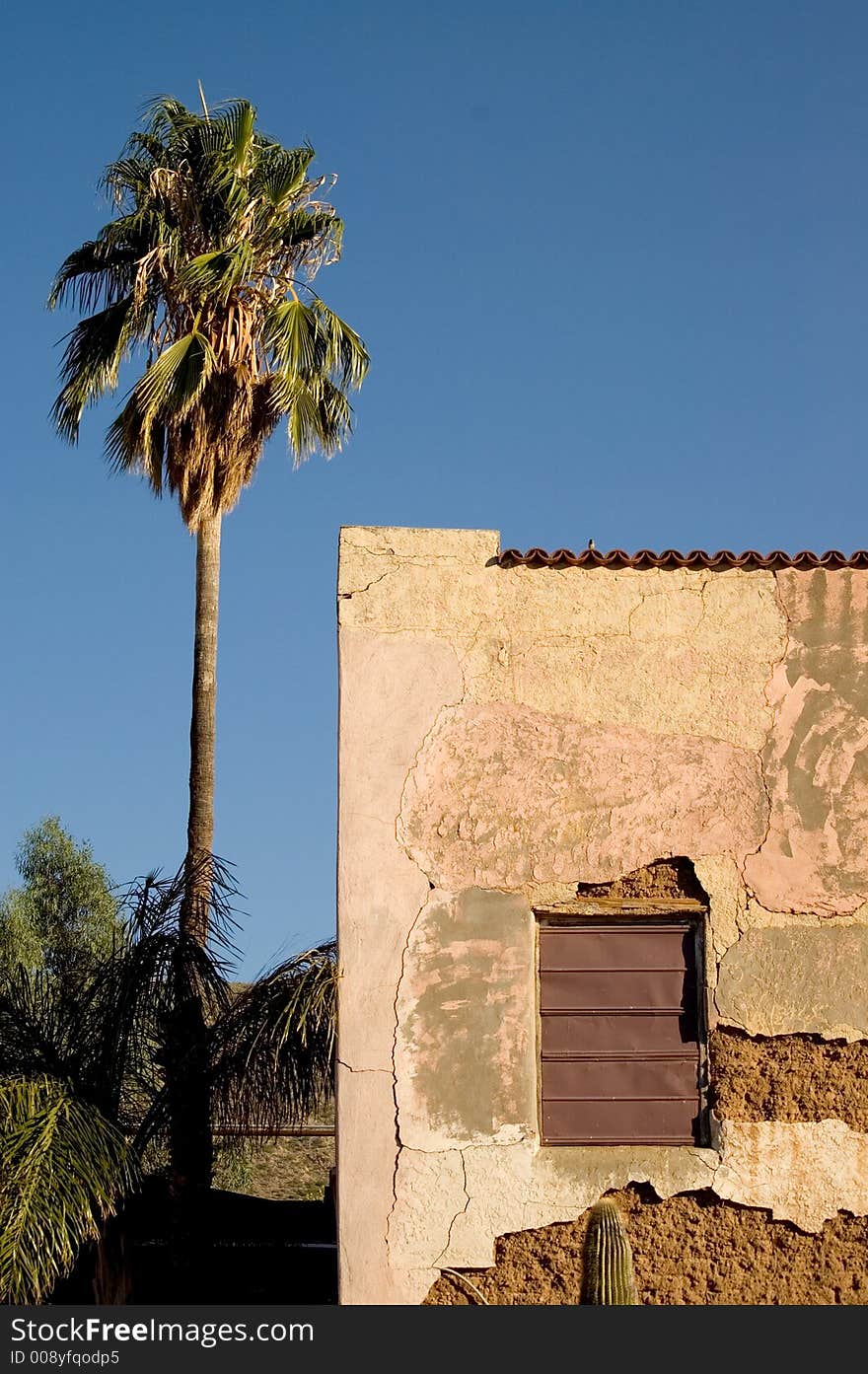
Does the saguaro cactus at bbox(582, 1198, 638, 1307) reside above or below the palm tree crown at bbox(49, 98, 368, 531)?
below

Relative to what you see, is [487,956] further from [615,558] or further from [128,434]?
[128,434]

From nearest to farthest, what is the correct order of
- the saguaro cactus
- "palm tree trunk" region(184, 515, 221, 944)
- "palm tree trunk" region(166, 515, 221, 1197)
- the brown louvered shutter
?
the saguaro cactus, the brown louvered shutter, "palm tree trunk" region(166, 515, 221, 1197), "palm tree trunk" region(184, 515, 221, 944)

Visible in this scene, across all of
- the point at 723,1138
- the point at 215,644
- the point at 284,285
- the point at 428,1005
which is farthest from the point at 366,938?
the point at 284,285

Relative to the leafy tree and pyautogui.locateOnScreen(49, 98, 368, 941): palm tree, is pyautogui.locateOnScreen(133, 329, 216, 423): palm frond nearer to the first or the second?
pyautogui.locateOnScreen(49, 98, 368, 941): palm tree

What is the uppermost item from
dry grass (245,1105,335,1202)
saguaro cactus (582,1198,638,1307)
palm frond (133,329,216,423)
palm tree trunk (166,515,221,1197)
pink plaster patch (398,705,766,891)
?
palm frond (133,329,216,423)

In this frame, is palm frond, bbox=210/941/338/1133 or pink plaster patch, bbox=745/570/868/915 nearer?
pink plaster patch, bbox=745/570/868/915

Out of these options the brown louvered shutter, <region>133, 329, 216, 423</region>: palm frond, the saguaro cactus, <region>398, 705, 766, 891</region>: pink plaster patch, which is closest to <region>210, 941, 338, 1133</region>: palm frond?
<region>398, 705, 766, 891</region>: pink plaster patch

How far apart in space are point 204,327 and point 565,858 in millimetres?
8162

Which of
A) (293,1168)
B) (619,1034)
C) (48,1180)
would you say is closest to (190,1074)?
(48,1180)

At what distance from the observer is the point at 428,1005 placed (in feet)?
31.0

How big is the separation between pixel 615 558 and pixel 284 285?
7556 mm

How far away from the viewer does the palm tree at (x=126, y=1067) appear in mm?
9453

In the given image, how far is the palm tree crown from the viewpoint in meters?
15.6

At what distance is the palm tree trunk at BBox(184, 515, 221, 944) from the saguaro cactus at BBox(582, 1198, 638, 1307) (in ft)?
19.2
